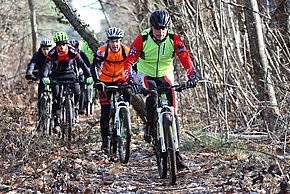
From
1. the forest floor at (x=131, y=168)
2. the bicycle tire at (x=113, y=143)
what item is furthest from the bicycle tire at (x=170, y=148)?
the bicycle tire at (x=113, y=143)

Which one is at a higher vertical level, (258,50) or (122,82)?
(258,50)

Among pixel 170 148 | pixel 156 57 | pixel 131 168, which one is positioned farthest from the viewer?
pixel 131 168

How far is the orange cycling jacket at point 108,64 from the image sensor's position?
793 centimetres

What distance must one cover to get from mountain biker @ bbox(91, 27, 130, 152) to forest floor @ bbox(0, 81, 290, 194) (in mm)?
603

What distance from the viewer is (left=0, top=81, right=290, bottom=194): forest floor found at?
16.2 feet

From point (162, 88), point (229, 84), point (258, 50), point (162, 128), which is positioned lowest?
point (162, 128)

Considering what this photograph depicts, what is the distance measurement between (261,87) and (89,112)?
6834 millimetres

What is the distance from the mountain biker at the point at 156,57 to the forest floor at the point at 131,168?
2.13 feet

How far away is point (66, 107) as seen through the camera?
912cm

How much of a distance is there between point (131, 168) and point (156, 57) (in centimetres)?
179

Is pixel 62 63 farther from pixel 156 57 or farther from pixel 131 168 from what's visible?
pixel 156 57

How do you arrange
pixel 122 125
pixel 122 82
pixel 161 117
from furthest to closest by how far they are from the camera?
pixel 122 82
pixel 122 125
pixel 161 117

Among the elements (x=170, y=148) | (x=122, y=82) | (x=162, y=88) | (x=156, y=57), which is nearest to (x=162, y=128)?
(x=170, y=148)

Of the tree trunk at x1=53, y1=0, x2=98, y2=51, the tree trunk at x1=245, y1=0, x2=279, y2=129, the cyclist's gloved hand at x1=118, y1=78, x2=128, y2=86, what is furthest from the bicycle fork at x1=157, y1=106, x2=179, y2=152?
the tree trunk at x1=53, y1=0, x2=98, y2=51
